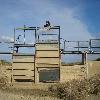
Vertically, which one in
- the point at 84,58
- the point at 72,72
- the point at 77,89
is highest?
the point at 84,58

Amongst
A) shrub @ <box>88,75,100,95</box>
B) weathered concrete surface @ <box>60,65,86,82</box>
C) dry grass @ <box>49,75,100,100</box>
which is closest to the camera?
dry grass @ <box>49,75,100,100</box>

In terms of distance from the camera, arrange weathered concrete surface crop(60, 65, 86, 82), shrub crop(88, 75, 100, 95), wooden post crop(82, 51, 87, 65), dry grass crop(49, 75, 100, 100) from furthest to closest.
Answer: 1. wooden post crop(82, 51, 87, 65)
2. weathered concrete surface crop(60, 65, 86, 82)
3. shrub crop(88, 75, 100, 95)
4. dry grass crop(49, 75, 100, 100)

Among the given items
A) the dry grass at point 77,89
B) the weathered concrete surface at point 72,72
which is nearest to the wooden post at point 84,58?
the weathered concrete surface at point 72,72

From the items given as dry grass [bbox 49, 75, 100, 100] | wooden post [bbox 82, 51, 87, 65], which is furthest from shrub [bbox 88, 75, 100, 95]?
wooden post [bbox 82, 51, 87, 65]

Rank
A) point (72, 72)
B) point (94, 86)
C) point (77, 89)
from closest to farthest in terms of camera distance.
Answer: point (77, 89), point (94, 86), point (72, 72)

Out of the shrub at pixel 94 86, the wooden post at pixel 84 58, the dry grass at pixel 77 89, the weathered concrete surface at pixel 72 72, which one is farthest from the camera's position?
the wooden post at pixel 84 58

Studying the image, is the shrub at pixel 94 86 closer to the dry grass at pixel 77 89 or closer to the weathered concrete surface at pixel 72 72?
the dry grass at pixel 77 89

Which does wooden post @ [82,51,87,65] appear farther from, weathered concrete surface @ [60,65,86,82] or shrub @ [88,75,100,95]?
shrub @ [88,75,100,95]

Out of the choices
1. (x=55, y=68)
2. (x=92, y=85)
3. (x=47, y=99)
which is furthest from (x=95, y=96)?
(x=55, y=68)

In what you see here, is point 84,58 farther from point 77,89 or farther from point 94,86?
point 77,89

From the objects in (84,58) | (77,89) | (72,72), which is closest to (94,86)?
(77,89)

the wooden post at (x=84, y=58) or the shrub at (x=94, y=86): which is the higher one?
the wooden post at (x=84, y=58)

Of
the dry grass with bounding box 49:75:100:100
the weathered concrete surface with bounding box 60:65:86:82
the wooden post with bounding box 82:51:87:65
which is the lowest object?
the dry grass with bounding box 49:75:100:100

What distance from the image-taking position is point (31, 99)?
52.7ft
